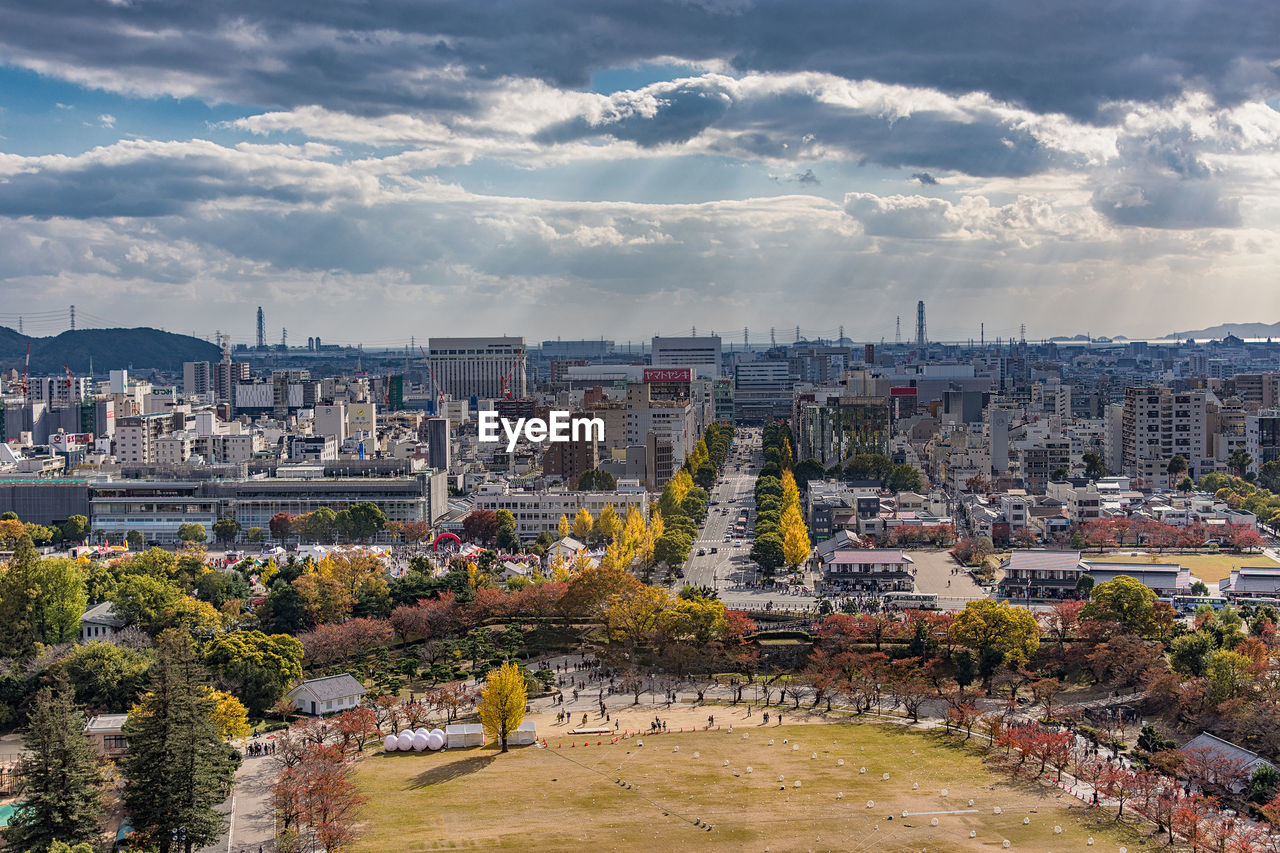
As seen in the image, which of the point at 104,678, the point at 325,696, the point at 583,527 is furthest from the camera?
the point at 583,527

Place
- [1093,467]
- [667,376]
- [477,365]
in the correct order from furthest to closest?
[477,365], [667,376], [1093,467]

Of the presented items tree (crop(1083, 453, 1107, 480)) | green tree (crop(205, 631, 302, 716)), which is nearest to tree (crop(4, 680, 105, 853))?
green tree (crop(205, 631, 302, 716))

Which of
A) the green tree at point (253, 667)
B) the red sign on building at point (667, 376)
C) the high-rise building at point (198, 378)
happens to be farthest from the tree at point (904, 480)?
the high-rise building at point (198, 378)

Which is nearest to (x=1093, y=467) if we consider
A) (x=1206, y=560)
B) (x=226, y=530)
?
(x=1206, y=560)

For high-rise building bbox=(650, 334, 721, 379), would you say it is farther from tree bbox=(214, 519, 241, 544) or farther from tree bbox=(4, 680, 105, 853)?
tree bbox=(4, 680, 105, 853)

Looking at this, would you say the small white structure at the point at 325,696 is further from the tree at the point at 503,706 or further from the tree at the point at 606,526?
the tree at the point at 606,526

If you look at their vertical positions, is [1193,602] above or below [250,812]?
above

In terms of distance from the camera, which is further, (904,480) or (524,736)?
(904,480)

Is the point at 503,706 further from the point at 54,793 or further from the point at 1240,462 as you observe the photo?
the point at 1240,462
